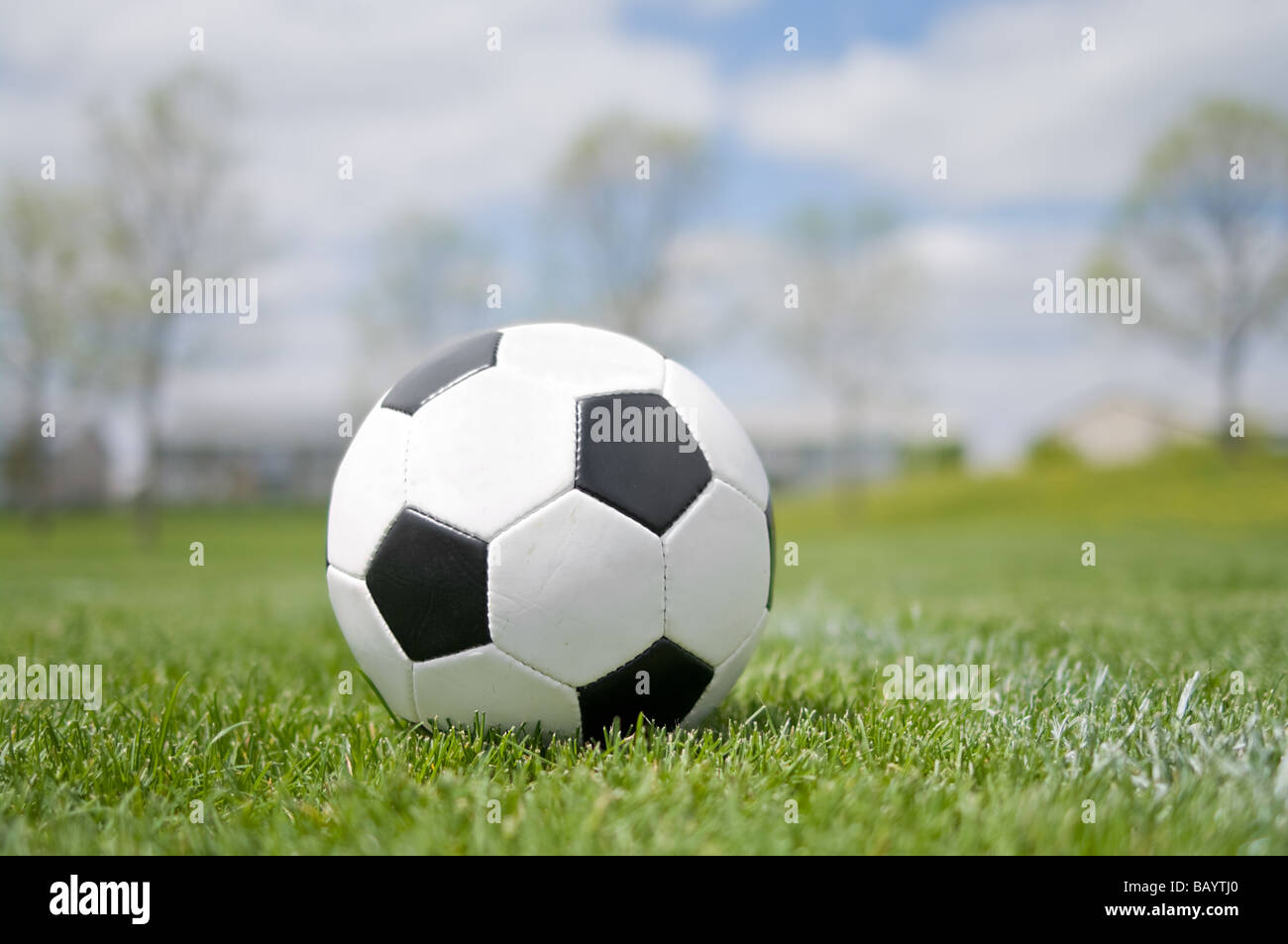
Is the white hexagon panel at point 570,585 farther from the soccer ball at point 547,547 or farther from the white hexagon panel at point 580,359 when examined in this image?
the white hexagon panel at point 580,359

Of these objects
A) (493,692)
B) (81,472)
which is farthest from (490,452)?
(81,472)

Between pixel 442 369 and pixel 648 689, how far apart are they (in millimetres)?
1225

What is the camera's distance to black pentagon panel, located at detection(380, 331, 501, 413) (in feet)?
9.50

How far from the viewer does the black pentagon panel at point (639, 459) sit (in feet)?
8.73

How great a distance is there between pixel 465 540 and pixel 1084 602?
243 inches

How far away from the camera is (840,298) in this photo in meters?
33.2

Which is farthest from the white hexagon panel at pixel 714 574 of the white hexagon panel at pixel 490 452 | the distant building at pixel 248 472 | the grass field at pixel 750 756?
the distant building at pixel 248 472

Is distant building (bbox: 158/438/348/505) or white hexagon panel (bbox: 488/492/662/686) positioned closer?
white hexagon panel (bbox: 488/492/662/686)

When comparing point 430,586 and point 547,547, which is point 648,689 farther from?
point 430,586

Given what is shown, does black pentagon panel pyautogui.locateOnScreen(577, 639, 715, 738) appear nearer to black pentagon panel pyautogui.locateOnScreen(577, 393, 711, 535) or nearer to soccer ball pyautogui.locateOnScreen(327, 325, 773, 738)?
soccer ball pyautogui.locateOnScreen(327, 325, 773, 738)

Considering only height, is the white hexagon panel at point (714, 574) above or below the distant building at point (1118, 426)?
below

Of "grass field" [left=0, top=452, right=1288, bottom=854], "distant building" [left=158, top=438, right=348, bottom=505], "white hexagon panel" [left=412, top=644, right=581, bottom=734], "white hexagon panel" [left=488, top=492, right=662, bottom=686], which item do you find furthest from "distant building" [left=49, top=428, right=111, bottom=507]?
"white hexagon panel" [left=488, top=492, right=662, bottom=686]

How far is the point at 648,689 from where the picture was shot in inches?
108
